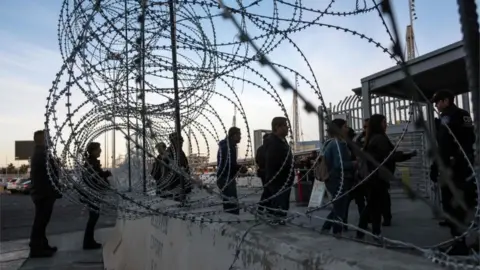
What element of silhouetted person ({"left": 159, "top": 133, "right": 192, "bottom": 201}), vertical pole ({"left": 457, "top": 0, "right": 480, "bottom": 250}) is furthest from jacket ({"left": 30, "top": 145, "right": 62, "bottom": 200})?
vertical pole ({"left": 457, "top": 0, "right": 480, "bottom": 250})

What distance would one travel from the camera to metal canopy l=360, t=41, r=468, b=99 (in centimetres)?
636

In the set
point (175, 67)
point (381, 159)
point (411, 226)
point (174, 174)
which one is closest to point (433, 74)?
point (411, 226)

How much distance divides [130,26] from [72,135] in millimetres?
1160

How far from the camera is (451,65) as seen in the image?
648 cm

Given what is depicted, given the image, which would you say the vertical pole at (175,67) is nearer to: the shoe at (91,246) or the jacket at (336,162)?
the jacket at (336,162)

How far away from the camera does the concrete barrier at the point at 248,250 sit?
→ 6.34 feet

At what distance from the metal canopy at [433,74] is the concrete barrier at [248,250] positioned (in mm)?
3212

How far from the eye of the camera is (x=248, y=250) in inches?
107

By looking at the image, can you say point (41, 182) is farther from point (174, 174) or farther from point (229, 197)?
point (229, 197)

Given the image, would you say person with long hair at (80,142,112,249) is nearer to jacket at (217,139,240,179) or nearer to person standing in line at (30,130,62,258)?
person standing in line at (30,130,62,258)

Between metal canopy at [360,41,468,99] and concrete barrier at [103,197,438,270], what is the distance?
126 inches

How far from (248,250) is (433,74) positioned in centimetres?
527

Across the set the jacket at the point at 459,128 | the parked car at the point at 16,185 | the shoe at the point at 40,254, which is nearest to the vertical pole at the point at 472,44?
the jacket at the point at 459,128

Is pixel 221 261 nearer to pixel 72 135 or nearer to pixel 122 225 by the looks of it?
pixel 72 135
